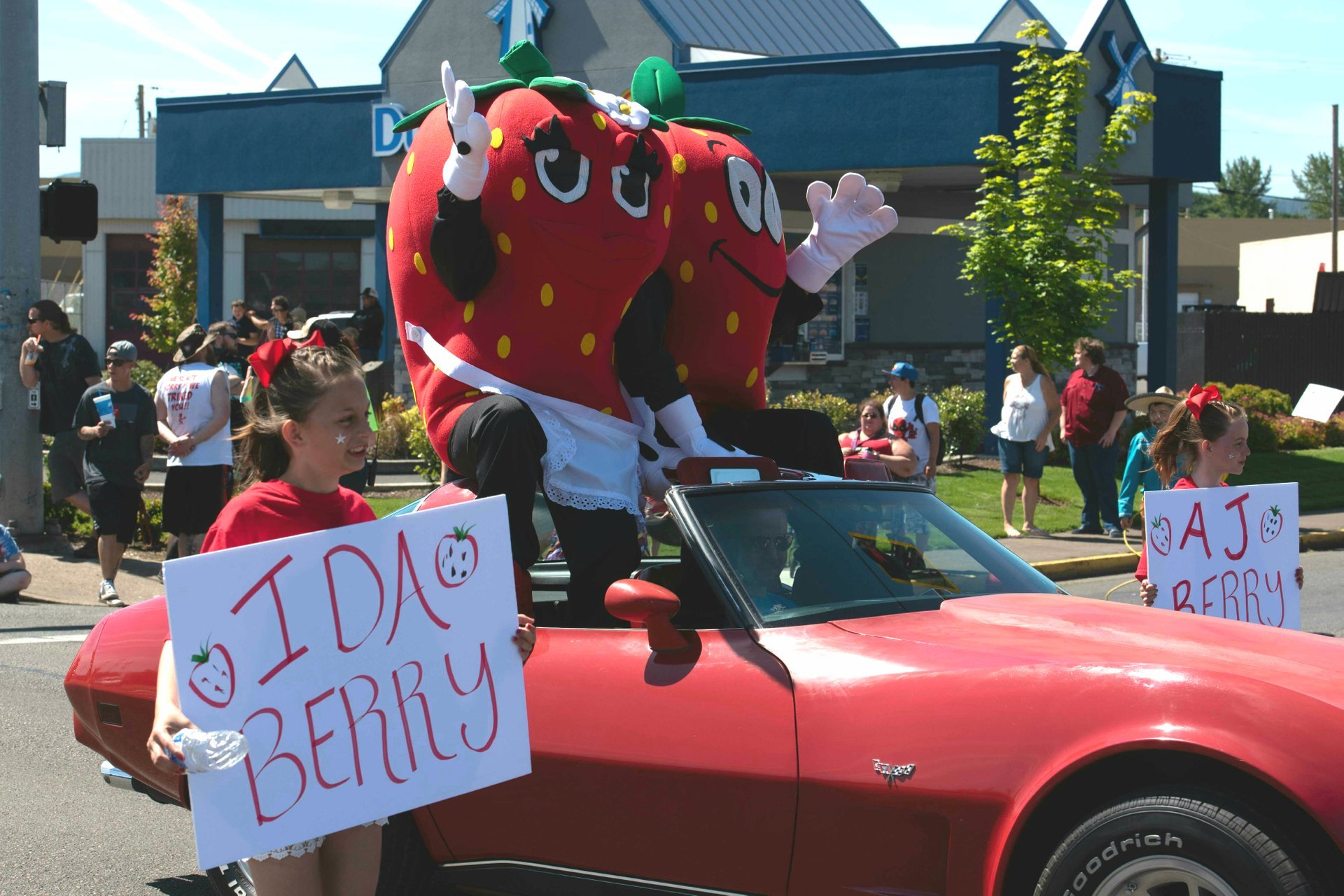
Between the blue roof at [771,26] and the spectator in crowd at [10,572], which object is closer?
the spectator in crowd at [10,572]

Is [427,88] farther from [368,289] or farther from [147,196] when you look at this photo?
[147,196]

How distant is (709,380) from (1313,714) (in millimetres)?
3297

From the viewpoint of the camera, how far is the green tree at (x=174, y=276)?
33250 millimetres

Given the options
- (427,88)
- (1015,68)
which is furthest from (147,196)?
(1015,68)

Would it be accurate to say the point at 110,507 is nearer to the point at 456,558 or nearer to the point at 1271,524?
the point at 456,558

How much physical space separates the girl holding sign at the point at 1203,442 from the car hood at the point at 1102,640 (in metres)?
1.31

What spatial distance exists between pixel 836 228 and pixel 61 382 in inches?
300

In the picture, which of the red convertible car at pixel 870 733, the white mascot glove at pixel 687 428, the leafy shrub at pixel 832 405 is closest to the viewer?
the red convertible car at pixel 870 733

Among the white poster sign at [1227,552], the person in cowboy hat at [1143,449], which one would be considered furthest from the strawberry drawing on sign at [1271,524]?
the person in cowboy hat at [1143,449]

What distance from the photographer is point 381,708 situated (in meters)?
3.09

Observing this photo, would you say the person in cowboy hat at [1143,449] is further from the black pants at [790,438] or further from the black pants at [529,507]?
the black pants at [529,507]

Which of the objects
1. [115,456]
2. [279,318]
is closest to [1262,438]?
[279,318]

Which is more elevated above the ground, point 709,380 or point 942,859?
point 709,380

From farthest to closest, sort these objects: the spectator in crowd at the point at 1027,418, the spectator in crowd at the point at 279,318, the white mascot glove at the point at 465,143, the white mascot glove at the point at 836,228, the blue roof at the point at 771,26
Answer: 1. the blue roof at the point at 771,26
2. the spectator in crowd at the point at 279,318
3. the spectator in crowd at the point at 1027,418
4. the white mascot glove at the point at 836,228
5. the white mascot glove at the point at 465,143
